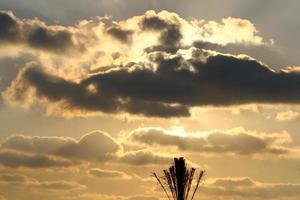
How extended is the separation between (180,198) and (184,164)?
2.93 m

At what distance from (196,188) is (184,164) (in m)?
2.45

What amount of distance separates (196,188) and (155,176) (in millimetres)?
3701

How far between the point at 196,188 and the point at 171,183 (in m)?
2.25

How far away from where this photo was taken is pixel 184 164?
195 ft

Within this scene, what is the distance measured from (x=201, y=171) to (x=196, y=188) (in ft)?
5.16

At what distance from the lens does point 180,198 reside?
59.4m

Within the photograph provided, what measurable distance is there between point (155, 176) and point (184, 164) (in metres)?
2.76

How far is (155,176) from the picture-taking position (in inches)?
2363

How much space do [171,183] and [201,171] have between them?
2.79 meters

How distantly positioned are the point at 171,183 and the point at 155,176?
152cm

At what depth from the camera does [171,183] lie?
59.8 m

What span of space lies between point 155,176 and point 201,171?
400cm

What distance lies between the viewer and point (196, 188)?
60062mm
